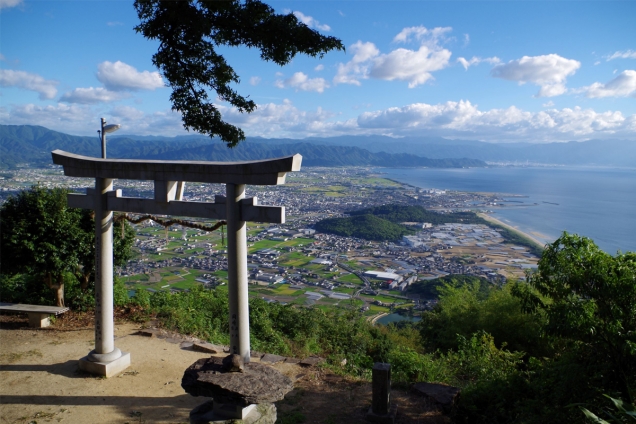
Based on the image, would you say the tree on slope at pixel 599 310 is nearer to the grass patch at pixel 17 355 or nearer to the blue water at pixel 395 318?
the grass patch at pixel 17 355

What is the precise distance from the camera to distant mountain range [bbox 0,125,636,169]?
3988cm

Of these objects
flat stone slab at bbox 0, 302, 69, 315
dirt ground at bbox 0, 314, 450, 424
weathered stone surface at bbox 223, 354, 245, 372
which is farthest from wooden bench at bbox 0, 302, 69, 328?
weathered stone surface at bbox 223, 354, 245, 372

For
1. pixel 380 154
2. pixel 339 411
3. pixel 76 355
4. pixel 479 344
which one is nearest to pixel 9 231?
pixel 76 355

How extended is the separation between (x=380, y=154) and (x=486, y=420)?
12041cm

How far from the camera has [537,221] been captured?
26.5 metres

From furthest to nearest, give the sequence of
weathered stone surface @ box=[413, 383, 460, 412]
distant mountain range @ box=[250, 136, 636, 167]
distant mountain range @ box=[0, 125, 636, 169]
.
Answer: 1. distant mountain range @ box=[250, 136, 636, 167]
2. distant mountain range @ box=[0, 125, 636, 169]
3. weathered stone surface @ box=[413, 383, 460, 412]

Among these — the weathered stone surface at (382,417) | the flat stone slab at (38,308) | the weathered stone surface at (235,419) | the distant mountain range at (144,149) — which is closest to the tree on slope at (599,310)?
the weathered stone surface at (382,417)

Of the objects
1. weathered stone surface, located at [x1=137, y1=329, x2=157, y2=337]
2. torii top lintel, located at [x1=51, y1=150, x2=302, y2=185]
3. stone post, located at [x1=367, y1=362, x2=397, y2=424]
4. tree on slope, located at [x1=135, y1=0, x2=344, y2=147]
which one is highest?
tree on slope, located at [x1=135, y1=0, x2=344, y2=147]

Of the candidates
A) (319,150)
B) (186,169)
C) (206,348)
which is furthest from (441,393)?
(319,150)

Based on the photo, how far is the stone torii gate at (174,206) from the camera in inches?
176

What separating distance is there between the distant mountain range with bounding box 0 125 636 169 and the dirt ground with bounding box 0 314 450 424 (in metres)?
3.78

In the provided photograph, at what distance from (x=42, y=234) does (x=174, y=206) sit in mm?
3879

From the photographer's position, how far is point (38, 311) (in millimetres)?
7391

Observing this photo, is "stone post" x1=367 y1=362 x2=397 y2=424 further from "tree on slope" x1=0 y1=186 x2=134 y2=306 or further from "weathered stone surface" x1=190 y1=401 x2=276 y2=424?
"tree on slope" x1=0 y1=186 x2=134 y2=306
